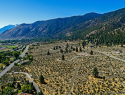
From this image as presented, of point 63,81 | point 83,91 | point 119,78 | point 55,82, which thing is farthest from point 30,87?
point 119,78

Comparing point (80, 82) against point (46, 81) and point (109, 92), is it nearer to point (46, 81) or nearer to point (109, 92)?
point (109, 92)

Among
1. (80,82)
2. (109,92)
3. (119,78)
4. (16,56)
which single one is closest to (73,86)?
(80,82)

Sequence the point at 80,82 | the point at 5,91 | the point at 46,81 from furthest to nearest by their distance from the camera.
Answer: the point at 46,81, the point at 80,82, the point at 5,91

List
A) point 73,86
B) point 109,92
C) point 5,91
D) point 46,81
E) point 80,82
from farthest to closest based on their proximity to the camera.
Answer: point 46,81, point 80,82, point 73,86, point 5,91, point 109,92

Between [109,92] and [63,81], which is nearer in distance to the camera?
[109,92]

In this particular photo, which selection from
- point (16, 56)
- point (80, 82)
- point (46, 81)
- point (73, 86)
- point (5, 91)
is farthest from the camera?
point (16, 56)

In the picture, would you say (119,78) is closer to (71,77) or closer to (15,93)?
(71,77)

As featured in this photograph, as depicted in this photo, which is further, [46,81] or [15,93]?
[46,81]

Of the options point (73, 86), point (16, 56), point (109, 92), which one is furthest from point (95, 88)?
point (16, 56)

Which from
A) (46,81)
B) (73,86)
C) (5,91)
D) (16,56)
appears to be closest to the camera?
(5,91)
